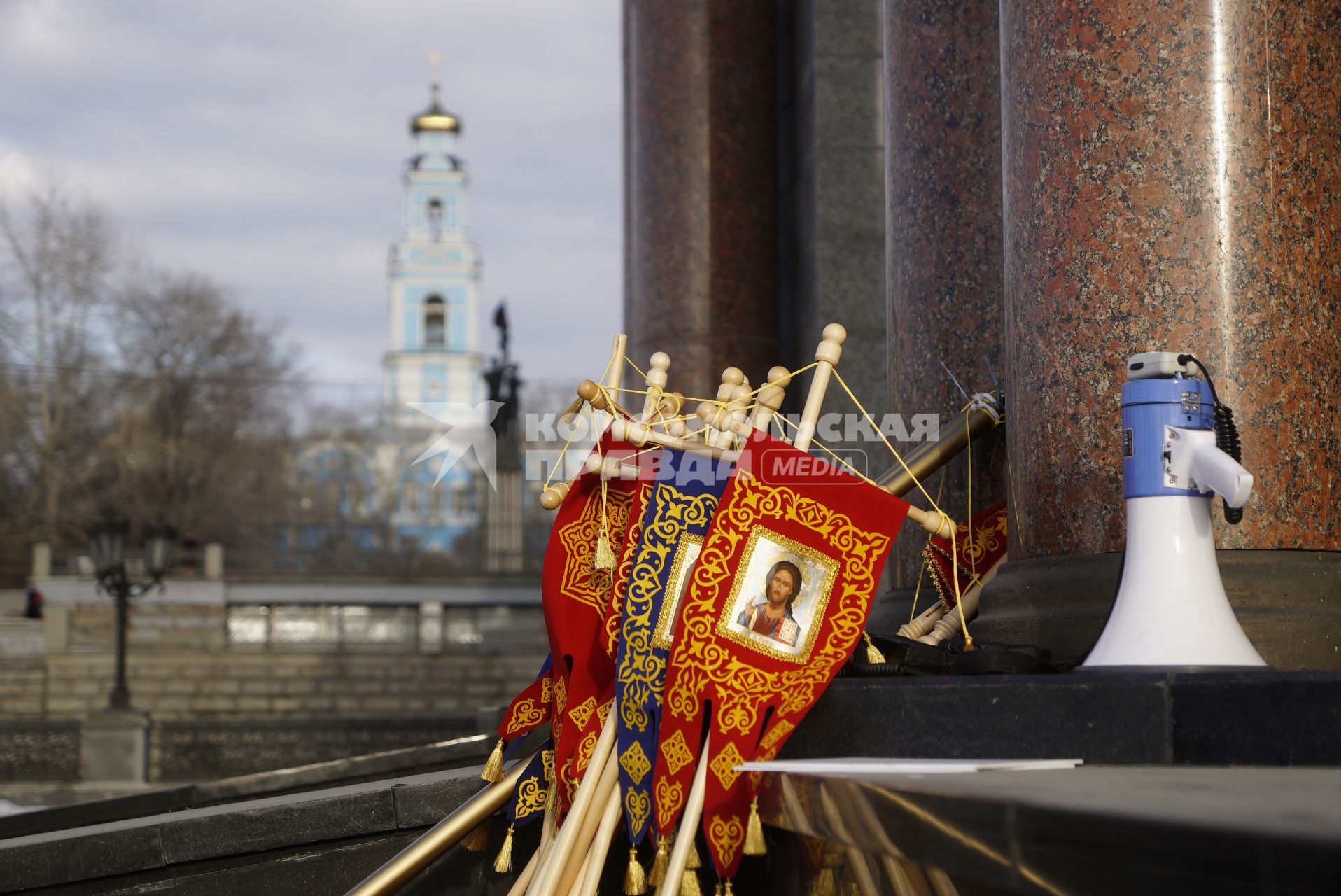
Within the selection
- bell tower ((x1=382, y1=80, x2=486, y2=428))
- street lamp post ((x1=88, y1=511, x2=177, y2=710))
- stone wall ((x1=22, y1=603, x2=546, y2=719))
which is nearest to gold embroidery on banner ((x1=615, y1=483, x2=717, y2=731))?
street lamp post ((x1=88, y1=511, x2=177, y2=710))

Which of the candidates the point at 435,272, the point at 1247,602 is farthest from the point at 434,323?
the point at 1247,602

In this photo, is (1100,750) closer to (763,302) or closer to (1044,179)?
(1044,179)

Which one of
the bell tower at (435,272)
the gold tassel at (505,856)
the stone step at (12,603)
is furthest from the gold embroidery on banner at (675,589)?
the bell tower at (435,272)

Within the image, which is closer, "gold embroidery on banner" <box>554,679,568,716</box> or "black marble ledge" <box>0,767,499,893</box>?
"gold embroidery on banner" <box>554,679,568,716</box>

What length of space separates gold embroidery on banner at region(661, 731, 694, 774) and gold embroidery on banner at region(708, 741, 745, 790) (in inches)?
2.7

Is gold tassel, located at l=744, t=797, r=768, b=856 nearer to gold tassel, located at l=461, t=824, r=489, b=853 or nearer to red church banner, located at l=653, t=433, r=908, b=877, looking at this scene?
red church banner, located at l=653, t=433, r=908, b=877

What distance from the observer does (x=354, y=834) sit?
3609 mm

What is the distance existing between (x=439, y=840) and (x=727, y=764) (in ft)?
2.56

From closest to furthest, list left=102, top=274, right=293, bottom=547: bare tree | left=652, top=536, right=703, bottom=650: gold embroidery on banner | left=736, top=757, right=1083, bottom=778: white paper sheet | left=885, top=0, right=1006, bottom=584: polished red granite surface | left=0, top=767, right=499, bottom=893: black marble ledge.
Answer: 1. left=736, top=757, right=1083, bottom=778: white paper sheet
2. left=652, top=536, right=703, bottom=650: gold embroidery on banner
3. left=0, top=767, right=499, bottom=893: black marble ledge
4. left=885, top=0, right=1006, bottom=584: polished red granite surface
5. left=102, top=274, right=293, bottom=547: bare tree

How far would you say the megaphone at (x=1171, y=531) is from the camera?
242 centimetres

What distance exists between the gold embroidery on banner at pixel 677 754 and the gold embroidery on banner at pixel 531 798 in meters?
A: 0.50

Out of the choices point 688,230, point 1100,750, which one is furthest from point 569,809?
point 688,230

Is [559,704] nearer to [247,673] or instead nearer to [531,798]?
[531,798]

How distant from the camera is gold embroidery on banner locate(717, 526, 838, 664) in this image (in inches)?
104
